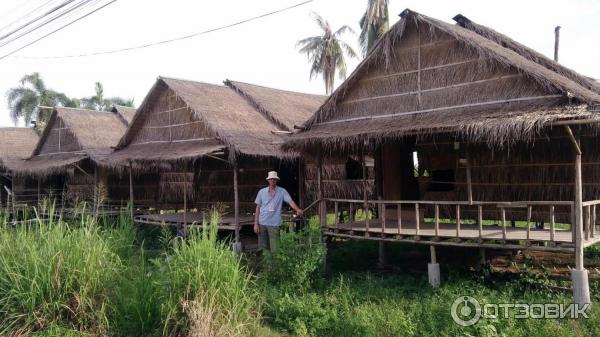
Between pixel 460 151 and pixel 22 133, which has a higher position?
pixel 22 133

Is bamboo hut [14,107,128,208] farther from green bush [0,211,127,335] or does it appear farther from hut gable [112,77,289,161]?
green bush [0,211,127,335]

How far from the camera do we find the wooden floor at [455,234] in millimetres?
7029

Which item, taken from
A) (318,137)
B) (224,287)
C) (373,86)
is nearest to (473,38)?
(373,86)

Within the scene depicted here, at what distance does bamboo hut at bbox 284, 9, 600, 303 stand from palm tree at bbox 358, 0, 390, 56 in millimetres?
11816

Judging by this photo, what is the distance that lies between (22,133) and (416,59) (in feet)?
70.1

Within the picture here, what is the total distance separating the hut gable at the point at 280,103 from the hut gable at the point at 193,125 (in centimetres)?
20

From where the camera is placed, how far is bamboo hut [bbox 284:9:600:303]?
23.4ft

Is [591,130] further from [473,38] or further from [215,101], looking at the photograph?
[215,101]

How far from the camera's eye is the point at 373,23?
2234 cm

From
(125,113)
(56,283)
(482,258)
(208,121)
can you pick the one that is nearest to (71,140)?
(125,113)

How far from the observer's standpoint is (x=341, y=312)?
6918mm

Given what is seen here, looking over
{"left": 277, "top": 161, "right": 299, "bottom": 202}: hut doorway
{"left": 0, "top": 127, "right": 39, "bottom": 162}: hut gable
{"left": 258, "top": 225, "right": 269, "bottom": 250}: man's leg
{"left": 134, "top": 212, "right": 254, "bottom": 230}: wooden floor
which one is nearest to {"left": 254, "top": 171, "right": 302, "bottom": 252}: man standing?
{"left": 258, "top": 225, "right": 269, "bottom": 250}: man's leg

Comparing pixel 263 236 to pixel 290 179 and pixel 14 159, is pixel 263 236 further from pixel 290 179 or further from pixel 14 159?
pixel 14 159

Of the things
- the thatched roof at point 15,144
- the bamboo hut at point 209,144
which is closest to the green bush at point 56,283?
the bamboo hut at point 209,144
